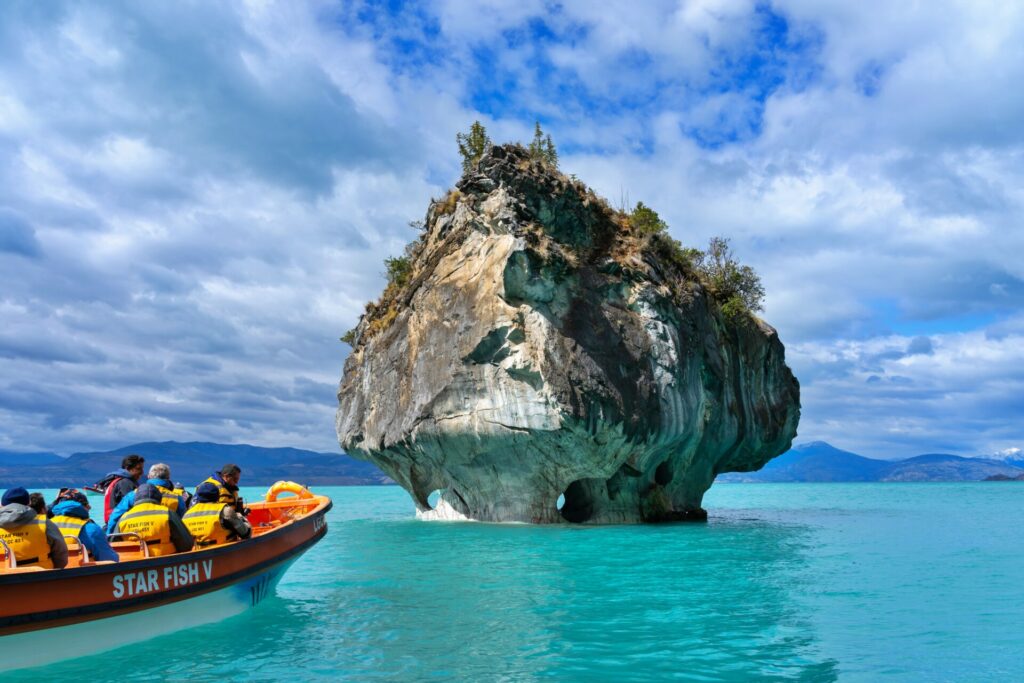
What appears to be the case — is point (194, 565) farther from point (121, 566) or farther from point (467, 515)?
point (467, 515)

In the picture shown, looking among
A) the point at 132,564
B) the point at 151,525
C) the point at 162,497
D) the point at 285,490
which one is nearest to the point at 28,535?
the point at 132,564

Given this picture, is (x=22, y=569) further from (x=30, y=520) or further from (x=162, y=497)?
(x=162, y=497)

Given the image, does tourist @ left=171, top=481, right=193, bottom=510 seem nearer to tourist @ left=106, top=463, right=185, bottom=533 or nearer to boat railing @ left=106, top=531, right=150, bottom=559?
tourist @ left=106, top=463, right=185, bottom=533

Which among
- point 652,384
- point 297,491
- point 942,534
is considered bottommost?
point 942,534

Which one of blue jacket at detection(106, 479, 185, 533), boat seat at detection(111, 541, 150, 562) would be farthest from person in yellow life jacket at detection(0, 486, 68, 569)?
blue jacket at detection(106, 479, 185, 533)

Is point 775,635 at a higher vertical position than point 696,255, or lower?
lower

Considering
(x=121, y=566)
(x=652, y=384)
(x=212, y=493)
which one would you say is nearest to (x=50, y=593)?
(x=121, y=566)

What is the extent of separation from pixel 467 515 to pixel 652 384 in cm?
1014

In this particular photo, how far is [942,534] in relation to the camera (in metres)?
30.2

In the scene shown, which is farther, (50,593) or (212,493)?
(212,493)

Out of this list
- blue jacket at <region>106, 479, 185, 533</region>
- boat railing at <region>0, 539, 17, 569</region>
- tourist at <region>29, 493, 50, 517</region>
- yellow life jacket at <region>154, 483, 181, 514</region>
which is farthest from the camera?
yellow life jacket at <region>154, 483, 181, 514</region>

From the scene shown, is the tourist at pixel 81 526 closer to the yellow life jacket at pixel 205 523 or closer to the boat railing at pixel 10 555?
the boat railing at pixel 10 555

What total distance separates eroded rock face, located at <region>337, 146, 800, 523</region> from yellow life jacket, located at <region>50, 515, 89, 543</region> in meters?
18.2

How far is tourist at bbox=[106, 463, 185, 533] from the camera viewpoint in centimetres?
1266
